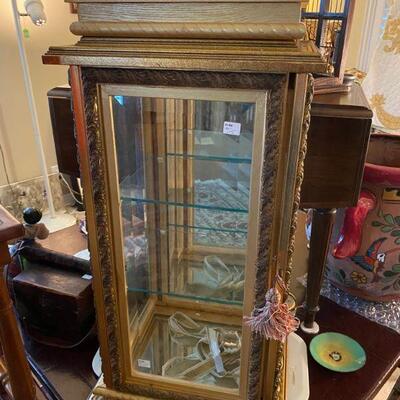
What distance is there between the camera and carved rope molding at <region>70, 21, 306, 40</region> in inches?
19.9

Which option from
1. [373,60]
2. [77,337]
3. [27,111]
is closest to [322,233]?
[77,337]

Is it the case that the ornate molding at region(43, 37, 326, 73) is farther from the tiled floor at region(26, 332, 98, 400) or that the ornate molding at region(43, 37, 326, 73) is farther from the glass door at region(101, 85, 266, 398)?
the tiled floor at region(26, 332, 98, 400)

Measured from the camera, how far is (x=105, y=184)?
0.64 m

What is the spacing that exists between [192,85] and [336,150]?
35cm

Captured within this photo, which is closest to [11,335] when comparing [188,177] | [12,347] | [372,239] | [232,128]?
[12,347]

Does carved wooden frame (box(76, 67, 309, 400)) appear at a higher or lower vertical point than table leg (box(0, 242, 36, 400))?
higher

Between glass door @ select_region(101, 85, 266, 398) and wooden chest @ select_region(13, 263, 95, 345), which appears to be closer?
glass door @ select_region(101, 85, 266, 398)

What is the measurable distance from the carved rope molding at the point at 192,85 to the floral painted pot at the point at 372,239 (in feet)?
1.38

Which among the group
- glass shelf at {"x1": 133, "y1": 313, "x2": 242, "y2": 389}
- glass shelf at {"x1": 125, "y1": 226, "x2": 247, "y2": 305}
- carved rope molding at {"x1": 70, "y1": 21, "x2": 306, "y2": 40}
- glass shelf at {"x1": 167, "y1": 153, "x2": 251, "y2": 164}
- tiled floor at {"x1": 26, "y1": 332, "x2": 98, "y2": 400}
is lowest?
tiled floor at {"x1": 26, "y1": 332, "x2": 98, "y2": 400}

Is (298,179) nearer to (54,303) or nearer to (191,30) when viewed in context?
(191,30)

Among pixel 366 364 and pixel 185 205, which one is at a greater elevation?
pixel 185 205

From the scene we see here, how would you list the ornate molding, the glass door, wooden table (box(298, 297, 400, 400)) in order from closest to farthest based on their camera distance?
1. the ornate molding
2. the glass door
3. wooden table (box(298, 297, 400, 400))

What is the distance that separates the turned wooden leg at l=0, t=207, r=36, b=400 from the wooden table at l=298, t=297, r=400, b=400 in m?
0.65

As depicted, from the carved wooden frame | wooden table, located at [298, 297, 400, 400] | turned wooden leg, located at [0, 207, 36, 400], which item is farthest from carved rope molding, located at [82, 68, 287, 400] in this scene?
wooden table, located at [298, 297, 400, 400]
